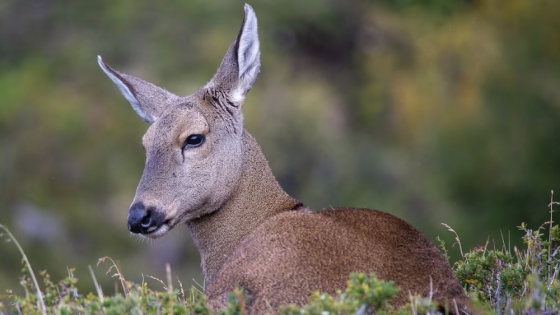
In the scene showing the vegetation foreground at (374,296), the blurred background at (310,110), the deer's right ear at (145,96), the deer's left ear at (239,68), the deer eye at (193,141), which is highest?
the blurred background at (310,110)

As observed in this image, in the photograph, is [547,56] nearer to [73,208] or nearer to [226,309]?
[73,208]

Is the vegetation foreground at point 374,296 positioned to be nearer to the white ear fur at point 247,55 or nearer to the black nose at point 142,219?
the black nose at point 142,219

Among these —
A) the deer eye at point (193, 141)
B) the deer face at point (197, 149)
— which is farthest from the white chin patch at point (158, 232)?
the deer eye at point (193, 141)

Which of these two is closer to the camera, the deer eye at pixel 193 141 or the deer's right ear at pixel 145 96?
the deer eye at pixel 193 141

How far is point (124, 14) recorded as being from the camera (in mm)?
24281

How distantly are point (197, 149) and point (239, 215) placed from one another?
21.6 inches

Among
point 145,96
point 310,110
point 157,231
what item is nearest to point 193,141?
point 157,231

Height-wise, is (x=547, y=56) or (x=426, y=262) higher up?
(x=547, y=56)

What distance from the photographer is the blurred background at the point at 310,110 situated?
810 inches

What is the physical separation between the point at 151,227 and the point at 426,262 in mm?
1862

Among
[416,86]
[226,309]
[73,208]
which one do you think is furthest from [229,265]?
[416,86]

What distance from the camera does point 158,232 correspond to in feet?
22.3

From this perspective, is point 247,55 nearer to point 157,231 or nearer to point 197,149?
point 197,149

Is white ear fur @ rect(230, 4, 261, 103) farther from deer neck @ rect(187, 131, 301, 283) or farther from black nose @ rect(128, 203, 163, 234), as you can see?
black nose @ rect(128, 203, 163, 234)
